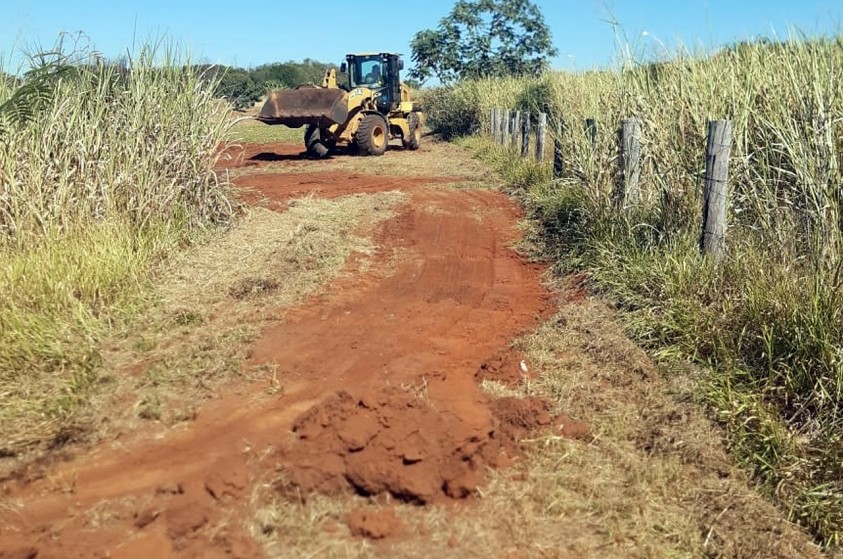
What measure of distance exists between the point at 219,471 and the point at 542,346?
2540 mm

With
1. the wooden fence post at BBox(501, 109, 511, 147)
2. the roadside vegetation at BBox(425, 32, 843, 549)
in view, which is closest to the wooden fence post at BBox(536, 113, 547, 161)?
the wooden fence post at BBox(501, 109, 511, 147)

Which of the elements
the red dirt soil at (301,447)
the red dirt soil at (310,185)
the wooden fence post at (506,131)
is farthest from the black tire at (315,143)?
the red dirt soil at (301,447)

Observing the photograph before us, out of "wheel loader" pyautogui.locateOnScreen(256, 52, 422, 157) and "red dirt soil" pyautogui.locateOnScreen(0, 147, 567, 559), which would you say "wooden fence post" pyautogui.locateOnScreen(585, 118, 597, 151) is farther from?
"wheel loader" pyautogui.locateOnScreen(256, 52, 422, 157)

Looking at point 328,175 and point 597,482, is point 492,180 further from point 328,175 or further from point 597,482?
point 597,482

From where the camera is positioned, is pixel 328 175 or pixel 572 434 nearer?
pixel 572 434

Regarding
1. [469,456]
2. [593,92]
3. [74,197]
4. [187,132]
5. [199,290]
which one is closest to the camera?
[469,456]

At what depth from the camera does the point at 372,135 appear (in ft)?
61.5

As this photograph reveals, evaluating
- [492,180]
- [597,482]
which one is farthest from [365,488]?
[492,180]

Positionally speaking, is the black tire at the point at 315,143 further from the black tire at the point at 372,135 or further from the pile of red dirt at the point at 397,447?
the pile of red dirt at the point at 397,447

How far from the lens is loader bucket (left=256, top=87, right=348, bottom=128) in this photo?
17.1m

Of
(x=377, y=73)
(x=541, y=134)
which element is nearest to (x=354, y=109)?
(x=377, y=73)

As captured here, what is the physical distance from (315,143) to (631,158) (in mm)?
12757

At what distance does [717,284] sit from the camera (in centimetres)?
504

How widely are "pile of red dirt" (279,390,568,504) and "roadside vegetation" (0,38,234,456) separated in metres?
1.38
